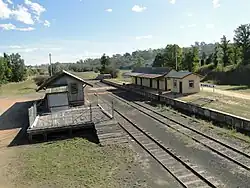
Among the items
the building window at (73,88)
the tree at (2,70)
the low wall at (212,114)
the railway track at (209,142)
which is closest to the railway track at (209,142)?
the railway track at (209,142)

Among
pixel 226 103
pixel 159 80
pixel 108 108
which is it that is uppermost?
pixel 159 80

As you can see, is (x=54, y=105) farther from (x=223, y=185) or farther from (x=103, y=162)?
(x=223, y=185)

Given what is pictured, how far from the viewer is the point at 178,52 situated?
5781 centimetres

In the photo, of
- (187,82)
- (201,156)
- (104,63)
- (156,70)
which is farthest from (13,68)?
(201,156)

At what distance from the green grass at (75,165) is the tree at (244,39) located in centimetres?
4252

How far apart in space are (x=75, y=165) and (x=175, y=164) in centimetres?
459

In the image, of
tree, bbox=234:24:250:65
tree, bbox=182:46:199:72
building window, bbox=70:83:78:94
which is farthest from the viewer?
tree, bbox=182:46:199:72

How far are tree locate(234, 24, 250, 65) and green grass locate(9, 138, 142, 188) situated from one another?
42516 mm

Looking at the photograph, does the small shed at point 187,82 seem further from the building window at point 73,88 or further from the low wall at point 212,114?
the building window at point 73,88

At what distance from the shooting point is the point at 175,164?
12.0 metres

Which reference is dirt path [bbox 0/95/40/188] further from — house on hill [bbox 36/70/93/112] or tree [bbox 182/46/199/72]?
tree [bbox 182/46/199/72]

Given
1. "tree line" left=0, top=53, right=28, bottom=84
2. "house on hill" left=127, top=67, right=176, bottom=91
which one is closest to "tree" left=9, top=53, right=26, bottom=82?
"tree line" left=0, top=53, right=28, bottom=84

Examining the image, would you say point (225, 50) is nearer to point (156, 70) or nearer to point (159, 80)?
point (156, 70)

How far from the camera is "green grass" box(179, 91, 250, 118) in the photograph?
69.0 feet
